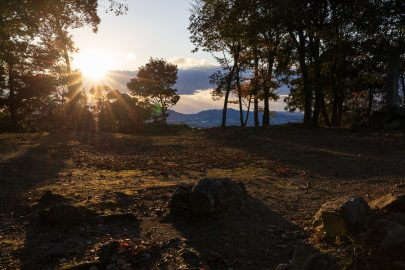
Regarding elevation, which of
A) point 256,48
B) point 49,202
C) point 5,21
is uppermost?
point 256,48

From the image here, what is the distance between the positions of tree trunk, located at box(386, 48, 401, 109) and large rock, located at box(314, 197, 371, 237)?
2515 cm

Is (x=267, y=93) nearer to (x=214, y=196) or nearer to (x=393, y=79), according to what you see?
(x=393, y=79)


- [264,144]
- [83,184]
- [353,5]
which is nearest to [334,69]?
[353,5]

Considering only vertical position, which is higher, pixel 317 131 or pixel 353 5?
pixel 353 5

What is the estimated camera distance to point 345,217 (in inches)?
319

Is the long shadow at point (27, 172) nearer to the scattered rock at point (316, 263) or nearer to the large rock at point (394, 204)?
the scattered rock at point (316, 263)

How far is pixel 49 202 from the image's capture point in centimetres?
1042

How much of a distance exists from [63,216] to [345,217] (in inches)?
217

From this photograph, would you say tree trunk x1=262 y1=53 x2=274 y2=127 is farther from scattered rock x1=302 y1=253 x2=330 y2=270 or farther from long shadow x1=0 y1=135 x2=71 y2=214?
scattered rock x1=302 y1=253 x2=330 y2=270

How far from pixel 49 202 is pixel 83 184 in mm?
2569

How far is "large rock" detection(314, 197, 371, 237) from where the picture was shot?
26.3ft

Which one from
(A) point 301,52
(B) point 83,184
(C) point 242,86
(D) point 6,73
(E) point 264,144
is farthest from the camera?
(C) point 242,86

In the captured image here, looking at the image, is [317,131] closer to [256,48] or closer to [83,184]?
[256,48]

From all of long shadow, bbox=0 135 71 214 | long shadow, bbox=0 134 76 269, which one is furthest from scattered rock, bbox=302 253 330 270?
long shadow, bbox=0 135 71 214
